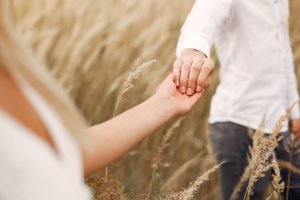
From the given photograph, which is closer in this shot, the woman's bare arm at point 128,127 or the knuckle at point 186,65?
the woman's bare arm at point 128,127

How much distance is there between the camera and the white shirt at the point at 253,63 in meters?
1.56

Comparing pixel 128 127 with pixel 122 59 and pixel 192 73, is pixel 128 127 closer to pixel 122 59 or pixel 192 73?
pixel 192 73

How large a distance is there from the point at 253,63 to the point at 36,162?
1.17 metres

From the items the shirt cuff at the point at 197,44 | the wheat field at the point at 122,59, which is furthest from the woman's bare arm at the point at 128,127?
the wheat field at the point at 122,59

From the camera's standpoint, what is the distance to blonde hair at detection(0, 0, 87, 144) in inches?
19.5

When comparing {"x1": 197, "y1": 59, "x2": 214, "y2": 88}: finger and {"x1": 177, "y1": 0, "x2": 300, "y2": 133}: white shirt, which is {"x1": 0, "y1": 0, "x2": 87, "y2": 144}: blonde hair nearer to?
{"x1": 197, "y1": 59, "x2": 214, "y2": 88}: finger

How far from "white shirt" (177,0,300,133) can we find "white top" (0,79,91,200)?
1.07m

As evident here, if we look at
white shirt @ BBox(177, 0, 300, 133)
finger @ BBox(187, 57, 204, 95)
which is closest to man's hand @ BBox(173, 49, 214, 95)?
finger @ BBox(187, 57, 204, 95)

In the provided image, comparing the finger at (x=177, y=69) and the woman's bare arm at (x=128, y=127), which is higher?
the woman's bare arm at (x=128, y=127)

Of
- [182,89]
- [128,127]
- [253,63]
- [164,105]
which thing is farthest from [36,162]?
[253,63]

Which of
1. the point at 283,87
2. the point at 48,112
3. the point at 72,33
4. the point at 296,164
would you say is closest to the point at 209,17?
the point at 283,87

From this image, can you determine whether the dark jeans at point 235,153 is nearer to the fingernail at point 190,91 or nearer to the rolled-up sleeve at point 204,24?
the rolled-up sleeve at point 204,24

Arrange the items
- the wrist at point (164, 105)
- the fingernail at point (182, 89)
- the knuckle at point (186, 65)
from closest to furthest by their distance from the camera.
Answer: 1. the wrist at point (164, 105)
2. the fingernail at point (182, 89)
3. the knuckle at point (186, 65)

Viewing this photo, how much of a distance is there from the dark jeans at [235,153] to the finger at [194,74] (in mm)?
378
